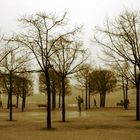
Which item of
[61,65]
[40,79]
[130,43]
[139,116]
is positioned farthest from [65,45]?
[40,79]

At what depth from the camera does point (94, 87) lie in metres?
69.8

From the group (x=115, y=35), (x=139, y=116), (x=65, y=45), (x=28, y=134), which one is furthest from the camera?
(x=139, y=116)

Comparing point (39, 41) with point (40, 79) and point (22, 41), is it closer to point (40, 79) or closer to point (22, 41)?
point (22, 41)

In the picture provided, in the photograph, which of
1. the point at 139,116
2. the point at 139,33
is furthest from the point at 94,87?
the point at 139,33

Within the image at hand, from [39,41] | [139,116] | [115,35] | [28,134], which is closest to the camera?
[28,134]

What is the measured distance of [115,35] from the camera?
97.7ft

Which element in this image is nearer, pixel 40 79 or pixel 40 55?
pixel 40 55

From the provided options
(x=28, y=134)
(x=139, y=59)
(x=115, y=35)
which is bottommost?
(x=28, y=134)

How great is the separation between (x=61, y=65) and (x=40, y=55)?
6.53m

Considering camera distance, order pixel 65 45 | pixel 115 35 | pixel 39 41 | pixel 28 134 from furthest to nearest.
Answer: pixel 65 45
pixel 115 35
pixel 39 41
pixel 28 134

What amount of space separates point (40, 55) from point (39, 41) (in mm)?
1286

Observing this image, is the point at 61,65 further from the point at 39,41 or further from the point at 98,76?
the point at 98,76

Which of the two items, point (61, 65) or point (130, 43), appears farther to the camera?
point (61, 65)

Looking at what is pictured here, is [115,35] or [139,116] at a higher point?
[115,35]
